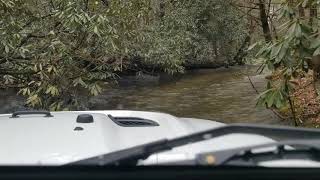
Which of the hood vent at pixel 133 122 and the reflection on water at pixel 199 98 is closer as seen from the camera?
the hood vent at pixel 133 122

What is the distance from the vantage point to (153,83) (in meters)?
19.1

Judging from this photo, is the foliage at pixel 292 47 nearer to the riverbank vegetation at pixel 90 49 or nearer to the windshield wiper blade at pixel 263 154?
the riverbank vegetation at pixel 90 49

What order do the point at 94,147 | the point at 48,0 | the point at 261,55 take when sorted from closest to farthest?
the point at 94,147 < the point at 261,55 < the point at 48,0

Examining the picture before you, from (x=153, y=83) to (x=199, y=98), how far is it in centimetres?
322

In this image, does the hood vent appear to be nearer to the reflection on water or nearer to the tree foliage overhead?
the tree foliage overhead

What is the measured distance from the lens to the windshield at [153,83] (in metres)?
1.84

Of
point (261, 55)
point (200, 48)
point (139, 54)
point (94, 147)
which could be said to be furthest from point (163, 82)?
point (94, 147)

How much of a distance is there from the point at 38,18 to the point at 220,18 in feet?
40.9

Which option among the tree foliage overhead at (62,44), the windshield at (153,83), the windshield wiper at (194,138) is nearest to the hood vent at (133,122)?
the windshield at (153,83)

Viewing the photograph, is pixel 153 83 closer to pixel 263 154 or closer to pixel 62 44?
pixel 62 44

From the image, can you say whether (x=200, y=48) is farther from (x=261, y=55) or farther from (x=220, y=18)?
(x=261, y=55)

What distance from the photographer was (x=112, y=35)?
832cm

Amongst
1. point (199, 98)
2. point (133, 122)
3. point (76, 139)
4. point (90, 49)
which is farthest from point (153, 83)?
point (76, 139)

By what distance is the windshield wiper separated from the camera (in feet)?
5.03
